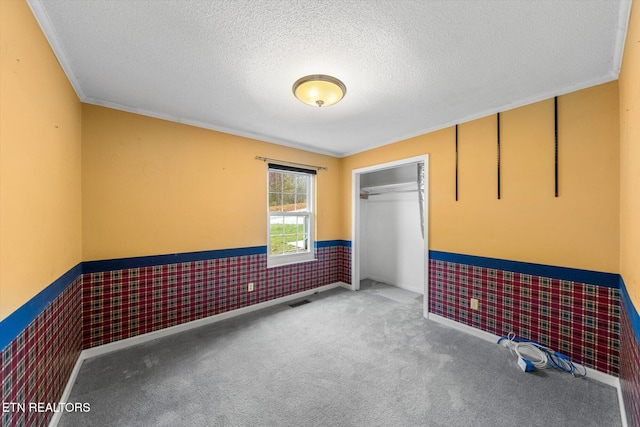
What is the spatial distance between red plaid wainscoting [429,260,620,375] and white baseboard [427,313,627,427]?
40 millimetres

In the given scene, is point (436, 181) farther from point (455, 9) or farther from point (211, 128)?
point (211, 128)

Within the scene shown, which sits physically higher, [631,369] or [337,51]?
[337,51]

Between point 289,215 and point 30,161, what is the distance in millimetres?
2727

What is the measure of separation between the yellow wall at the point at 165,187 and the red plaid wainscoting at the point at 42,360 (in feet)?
1.93

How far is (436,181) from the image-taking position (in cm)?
303

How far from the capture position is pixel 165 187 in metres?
2.66

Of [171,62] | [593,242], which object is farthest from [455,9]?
[593,242]

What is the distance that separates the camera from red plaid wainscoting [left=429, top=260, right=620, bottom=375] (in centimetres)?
195

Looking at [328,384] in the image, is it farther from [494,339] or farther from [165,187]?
[165,187]

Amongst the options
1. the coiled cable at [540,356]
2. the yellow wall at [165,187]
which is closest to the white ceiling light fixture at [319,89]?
the yellow wall at [165,187]

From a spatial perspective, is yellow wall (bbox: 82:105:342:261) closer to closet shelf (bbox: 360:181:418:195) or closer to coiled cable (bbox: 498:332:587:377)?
closet shelf (bbox: 360:181:418:195)

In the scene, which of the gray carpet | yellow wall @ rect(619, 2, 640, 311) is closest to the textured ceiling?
yellow wall @ rect(619, 2, 640, 311)

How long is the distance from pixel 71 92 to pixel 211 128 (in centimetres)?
120

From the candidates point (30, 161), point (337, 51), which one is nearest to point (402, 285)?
point (337, 51)
